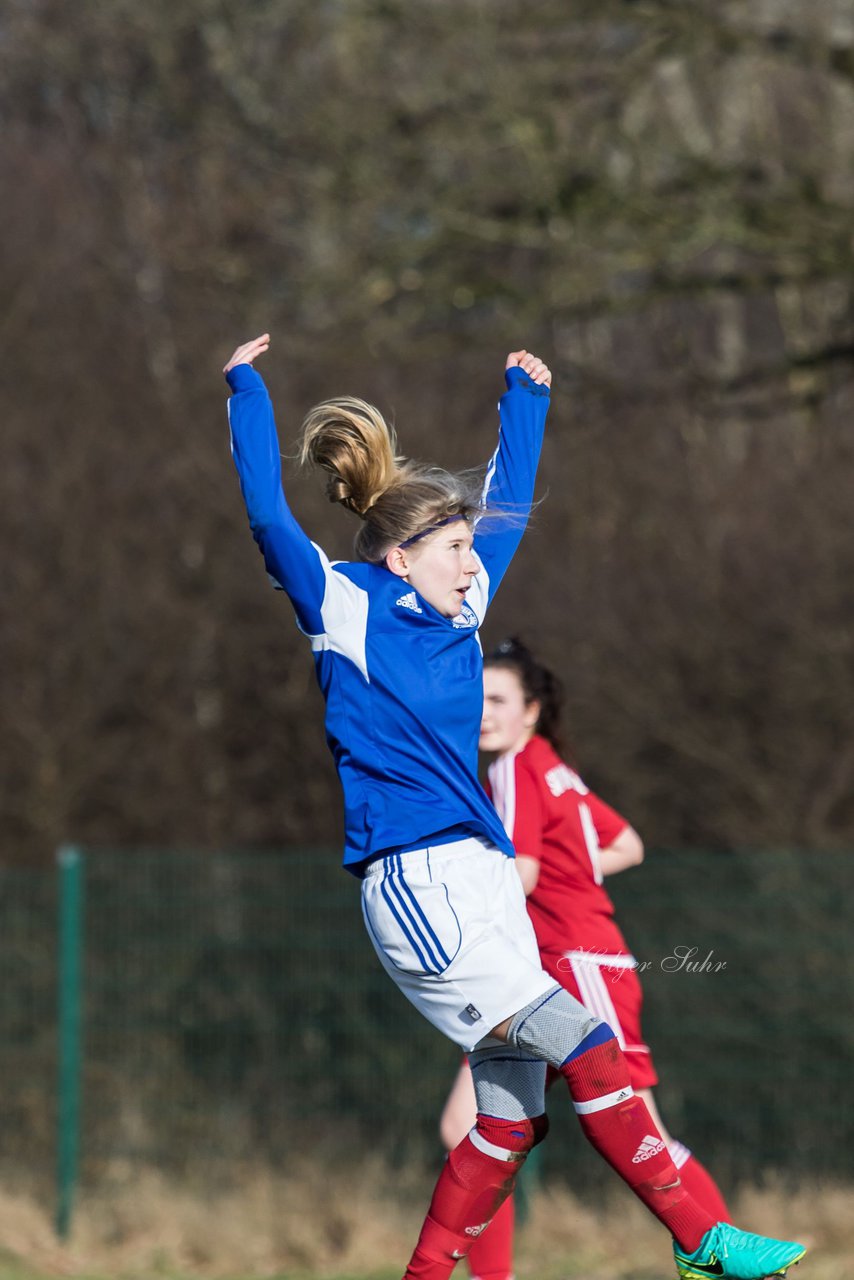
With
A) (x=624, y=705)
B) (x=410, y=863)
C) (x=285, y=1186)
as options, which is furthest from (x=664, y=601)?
(x=410, y=863)

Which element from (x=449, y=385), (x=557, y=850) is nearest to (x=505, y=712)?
(x=557, y=850)

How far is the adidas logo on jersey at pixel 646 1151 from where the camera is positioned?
12.9ft

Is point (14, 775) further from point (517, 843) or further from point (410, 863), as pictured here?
point (410, 863)

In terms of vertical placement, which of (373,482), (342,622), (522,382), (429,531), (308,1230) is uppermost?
(522,382)

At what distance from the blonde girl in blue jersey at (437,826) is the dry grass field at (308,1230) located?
427 centimetres

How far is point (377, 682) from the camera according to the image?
4059 mm

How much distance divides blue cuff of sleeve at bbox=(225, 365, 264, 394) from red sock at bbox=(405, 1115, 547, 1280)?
1765mm

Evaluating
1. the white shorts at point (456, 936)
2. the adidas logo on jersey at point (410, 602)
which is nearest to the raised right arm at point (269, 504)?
the adidas logo on jersey at point (410, 602)

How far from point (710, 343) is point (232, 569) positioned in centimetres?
661

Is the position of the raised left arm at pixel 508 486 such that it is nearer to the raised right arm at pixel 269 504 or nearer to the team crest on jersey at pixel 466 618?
the team crest on jersey at pixel 466 618

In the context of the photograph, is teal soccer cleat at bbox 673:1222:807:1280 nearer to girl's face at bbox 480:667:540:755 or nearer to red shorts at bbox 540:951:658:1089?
red shorts at bbox 540:951:658:1089

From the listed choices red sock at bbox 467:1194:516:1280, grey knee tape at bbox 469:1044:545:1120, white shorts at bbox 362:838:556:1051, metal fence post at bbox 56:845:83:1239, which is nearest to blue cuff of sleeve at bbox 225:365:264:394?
white shorts at bbox 362:838:556:1051

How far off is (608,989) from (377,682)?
1.64 m

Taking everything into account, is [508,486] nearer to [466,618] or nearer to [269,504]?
[466,618]
